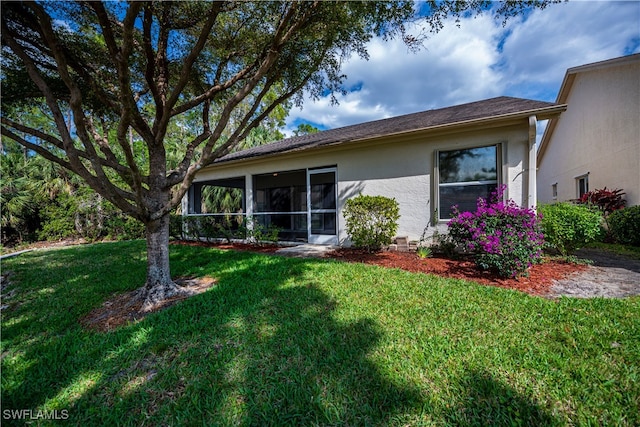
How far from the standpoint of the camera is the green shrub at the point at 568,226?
4.84 m

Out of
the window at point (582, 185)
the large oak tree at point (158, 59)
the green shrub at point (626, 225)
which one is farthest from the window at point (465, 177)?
the window at point (582, 185)

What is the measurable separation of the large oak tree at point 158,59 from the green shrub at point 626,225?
6775 mm

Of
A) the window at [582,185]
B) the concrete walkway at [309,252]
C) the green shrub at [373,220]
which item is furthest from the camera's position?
the window at [582,185]

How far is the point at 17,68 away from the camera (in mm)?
4426

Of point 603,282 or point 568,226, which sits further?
point 568,226

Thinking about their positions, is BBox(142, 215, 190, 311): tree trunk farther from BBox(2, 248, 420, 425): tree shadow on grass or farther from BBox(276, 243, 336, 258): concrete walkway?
BBox(276, 243, 336, 258): concrete walkway

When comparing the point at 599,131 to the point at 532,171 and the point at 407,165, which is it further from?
the point at 407,165

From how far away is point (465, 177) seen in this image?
6.02 metres

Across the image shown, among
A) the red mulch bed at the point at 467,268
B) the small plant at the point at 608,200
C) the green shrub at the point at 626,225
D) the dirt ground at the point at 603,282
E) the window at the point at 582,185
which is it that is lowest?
the dirt ground at the point at 603,282

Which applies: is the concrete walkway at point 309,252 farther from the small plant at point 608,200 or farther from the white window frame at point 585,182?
the white window frame at point 585,182

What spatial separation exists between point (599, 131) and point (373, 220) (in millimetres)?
9626

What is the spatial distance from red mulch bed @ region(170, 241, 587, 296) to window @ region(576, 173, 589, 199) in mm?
7750

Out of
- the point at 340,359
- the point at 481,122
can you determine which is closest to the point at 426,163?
→ the point at 481,122

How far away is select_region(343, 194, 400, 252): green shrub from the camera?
598cm
